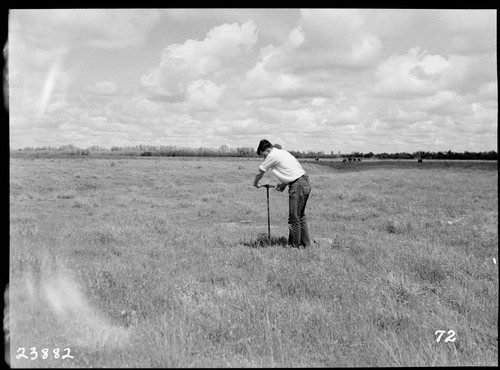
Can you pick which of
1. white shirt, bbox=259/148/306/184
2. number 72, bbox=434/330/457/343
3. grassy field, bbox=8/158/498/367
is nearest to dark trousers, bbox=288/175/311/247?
white shirt, bbox=259/148/306/184

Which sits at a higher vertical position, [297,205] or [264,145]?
[264,145]

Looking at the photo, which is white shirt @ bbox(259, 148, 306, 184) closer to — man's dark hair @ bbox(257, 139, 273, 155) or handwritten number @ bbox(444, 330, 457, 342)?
man's dark hair @ bbox(257, 139, 273, 155)

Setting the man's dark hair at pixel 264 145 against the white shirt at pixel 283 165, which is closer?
the white shirt at pixel 283 165

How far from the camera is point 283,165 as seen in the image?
25.8 ft

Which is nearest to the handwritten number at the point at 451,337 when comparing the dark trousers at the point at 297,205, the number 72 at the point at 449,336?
the number 72 at the point at 449,336

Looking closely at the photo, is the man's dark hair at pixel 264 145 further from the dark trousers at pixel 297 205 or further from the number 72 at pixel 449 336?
the number 72 at pixel 449 336

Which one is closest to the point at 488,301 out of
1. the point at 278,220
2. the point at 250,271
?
the point at 250,271

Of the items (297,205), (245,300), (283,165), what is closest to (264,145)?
(283,165)

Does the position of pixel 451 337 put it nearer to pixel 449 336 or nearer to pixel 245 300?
pixel 449 336

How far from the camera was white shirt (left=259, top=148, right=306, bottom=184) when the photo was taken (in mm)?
7789

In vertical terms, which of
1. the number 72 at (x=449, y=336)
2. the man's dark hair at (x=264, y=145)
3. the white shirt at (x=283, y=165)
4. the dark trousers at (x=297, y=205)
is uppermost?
the man's dark hair at (x=264, y=145)

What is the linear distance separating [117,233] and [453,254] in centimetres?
731

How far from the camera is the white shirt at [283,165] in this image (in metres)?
7.79

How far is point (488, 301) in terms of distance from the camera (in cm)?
516
